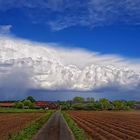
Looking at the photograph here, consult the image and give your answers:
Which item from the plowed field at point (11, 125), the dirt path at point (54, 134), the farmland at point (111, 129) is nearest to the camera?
the dirt path at point (54, 134)

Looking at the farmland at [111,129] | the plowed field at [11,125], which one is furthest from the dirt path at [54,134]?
the plowed field at [11,125]

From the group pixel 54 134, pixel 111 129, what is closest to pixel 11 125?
pixel 111 129

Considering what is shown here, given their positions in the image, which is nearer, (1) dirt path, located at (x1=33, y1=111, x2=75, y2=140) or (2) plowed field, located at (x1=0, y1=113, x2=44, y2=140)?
(1) dirt path, located at (x1=33, y1=111, x2=75, y2=140)

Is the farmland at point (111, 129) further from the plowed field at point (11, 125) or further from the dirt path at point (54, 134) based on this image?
the plowed field at point (11, 125)

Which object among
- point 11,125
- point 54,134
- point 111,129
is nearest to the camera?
point 54,134

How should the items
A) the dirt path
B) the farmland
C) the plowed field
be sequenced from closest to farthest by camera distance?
1. the dirt path
2. the farmland
3. the plowed field

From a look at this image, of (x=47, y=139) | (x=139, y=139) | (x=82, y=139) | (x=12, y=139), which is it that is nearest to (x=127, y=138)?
(x=139, y=139)

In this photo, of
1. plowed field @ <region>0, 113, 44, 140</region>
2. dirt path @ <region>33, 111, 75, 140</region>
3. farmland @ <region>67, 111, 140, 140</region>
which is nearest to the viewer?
dirt path @ <region>33, 111, 75, 140</region>

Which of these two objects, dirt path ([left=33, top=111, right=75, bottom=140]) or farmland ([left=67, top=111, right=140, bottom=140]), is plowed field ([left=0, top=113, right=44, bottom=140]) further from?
farmland ([left=67, top=111, right=140, bottom=140])

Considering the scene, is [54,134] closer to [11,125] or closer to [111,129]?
[111,129]

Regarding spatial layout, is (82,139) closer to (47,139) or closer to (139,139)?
(47,139)

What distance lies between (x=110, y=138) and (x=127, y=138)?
166 centimetres

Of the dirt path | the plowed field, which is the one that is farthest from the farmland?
the plowed field

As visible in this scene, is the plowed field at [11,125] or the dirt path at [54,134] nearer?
the dirt path at [54,134]
